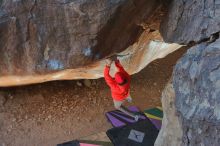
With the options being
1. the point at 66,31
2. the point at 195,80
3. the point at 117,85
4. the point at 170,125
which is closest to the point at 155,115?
the point at 117,85

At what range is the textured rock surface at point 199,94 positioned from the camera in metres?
2.50

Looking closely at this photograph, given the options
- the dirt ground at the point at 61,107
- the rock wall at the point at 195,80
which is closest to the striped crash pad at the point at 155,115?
the dirt ground at the point at 61,107

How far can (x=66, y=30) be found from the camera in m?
3.89

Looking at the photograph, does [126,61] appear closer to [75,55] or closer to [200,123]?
[75,55]

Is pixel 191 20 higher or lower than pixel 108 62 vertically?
higher

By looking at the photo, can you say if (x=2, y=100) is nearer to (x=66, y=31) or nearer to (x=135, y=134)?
(x=135, y=134)

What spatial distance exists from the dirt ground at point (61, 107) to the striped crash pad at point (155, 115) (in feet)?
1.30

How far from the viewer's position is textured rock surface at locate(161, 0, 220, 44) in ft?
9.98

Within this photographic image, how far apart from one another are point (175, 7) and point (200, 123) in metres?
1.36

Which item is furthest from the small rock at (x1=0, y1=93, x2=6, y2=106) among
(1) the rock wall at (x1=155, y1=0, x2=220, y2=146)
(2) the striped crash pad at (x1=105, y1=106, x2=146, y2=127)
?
(1) the rock wall at (x1=155, y1=0, x2=220, y2=146)

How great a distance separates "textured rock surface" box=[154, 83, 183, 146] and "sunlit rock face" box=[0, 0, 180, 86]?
32.3 inches

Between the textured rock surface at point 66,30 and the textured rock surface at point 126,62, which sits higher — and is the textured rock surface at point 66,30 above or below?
above

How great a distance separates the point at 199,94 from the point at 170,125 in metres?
0.84

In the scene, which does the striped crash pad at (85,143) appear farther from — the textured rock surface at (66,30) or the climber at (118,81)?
the textured rock surface at (66,30)
